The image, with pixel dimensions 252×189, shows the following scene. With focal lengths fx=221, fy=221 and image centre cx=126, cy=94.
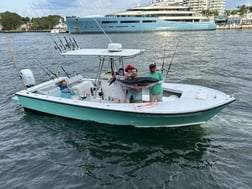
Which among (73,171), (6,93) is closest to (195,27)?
(6,93)

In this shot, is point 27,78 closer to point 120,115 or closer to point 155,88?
point 120,115

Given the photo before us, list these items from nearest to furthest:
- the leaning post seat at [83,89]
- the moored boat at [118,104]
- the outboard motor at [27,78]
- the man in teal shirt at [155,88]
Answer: the moored boat at [118,104], the man in teal shirt at [155,88], the leaning post seat at [83,89], the outboard motor at [27,78]

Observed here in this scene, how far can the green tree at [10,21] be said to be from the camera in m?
Answer: 112

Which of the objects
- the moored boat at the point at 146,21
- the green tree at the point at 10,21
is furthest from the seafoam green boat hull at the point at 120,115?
the green tree at the point at 10,21

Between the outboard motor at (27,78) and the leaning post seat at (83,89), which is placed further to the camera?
the outboard motor at (27,78)

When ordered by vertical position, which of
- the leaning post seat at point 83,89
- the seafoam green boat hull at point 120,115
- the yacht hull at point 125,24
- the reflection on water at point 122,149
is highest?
the yacht hull at point 125,24

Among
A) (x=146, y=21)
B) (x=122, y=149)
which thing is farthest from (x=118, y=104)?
(x=146, y=21)

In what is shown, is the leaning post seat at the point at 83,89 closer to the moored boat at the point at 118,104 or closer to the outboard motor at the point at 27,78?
the moored boat at the point at 118,104

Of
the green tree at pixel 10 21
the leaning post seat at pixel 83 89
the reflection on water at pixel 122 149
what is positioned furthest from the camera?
the green tree at pixel 10 21

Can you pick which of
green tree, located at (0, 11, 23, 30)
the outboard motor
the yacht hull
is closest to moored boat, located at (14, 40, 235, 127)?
the outboard motor

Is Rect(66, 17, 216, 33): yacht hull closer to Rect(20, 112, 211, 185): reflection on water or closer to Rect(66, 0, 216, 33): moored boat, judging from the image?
Rect(66, 0, 216, 33): moored boat

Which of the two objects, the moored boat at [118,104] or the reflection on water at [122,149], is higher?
the moored boat at [118,104]

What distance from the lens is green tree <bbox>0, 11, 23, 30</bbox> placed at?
112 meters

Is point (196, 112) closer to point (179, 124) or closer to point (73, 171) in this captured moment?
point (179, 124)
